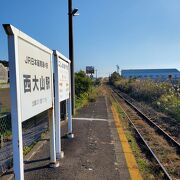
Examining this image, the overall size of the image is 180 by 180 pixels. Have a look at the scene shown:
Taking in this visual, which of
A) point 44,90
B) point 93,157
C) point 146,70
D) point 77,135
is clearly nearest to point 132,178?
point 93,157

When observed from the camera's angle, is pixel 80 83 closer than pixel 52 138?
No

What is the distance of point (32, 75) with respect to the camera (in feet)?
15.3

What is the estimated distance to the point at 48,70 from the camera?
5.75 m

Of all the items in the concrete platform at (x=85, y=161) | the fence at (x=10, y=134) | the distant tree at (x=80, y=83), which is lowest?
the concrete platform at (x=85, y=161)

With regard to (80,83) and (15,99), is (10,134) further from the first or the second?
(80,83)

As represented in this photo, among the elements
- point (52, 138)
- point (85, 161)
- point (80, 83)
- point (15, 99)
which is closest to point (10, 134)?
point (85, 161)

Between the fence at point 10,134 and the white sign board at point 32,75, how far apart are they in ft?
5.45

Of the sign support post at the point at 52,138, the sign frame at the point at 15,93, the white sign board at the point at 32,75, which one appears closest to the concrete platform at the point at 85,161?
the sign support post at the point at 52,138

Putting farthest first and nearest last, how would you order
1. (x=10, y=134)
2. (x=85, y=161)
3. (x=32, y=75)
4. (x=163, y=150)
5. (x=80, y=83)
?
1. (x=80, y=83)
2. (x=163, y=150)
3. (x=10, y=134)
4. (x=85, y=161)
5. (x=32, y=75)

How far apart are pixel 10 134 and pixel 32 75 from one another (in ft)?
15.4

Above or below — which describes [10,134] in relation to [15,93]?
below

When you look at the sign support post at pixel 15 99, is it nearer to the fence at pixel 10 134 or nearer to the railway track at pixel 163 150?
the fence at pixel 10 134

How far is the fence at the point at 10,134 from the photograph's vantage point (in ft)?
21.7

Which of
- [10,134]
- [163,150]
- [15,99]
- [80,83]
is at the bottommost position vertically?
[163,150]
